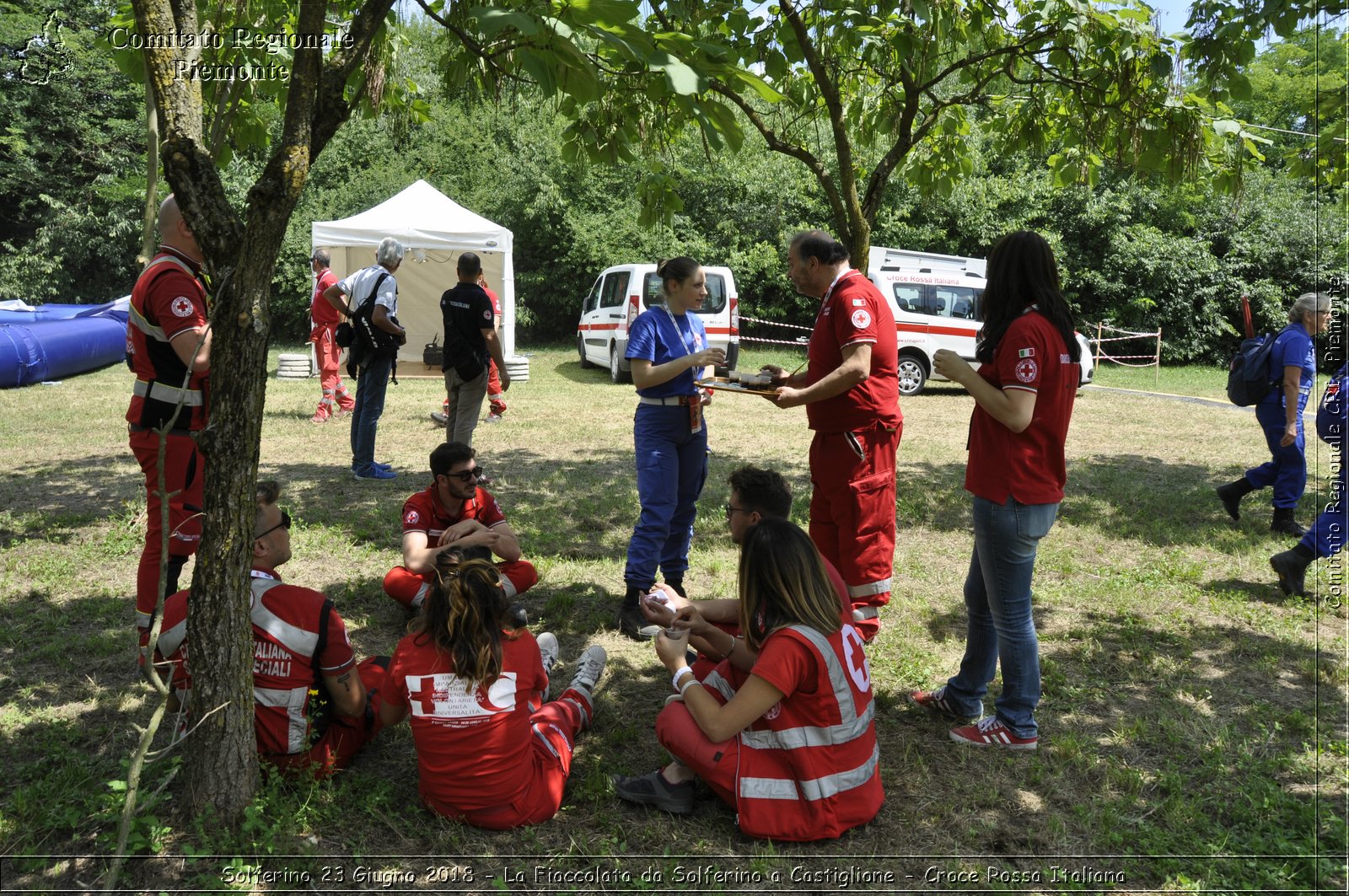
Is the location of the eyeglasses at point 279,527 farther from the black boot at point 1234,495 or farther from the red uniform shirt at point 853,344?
the black boot at point 1234,495

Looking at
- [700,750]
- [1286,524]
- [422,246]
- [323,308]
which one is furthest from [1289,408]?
[422,246]

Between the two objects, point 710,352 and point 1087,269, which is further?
point 1087,269

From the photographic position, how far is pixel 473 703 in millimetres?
2889

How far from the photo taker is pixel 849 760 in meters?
2.95

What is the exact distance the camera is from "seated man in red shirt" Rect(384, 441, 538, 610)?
14.5ft

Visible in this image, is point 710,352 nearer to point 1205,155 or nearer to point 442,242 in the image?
point 1205,155

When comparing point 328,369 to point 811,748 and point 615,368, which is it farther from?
point 811,748

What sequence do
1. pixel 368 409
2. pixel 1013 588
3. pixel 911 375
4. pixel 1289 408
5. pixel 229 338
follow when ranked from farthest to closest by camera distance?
pixel 911 375, pixel 368 409, pixel 1289 408, pixel 1013 588, pixel 229 338

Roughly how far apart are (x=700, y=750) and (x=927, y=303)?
13.4m

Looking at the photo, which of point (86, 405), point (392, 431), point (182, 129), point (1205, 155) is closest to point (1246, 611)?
point (1205, 155)

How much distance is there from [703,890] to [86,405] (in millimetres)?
11431

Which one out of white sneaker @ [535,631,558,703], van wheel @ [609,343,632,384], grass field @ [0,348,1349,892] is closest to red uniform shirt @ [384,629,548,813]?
grass field @ [0,348,1349,892]

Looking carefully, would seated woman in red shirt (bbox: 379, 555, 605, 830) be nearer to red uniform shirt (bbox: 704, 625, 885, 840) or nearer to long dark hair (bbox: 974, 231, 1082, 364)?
red uniform shirt (bbox: 704, 625, 885, 840)

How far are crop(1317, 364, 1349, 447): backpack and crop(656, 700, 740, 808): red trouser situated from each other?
14.2ft
